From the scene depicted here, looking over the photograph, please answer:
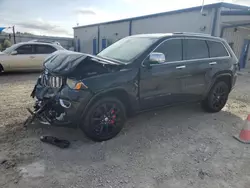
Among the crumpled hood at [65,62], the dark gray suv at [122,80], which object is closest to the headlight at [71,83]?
the dark gray suv at [122,80]

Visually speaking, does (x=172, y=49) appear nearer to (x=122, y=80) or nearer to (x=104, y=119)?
(x=122, y=80)

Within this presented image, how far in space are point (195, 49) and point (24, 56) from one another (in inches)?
317

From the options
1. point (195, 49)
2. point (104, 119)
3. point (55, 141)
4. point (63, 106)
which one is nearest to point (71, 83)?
point (63, 106)

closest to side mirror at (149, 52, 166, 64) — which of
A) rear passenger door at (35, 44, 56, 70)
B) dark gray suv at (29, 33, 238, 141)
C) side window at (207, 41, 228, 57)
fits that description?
dark gray suv at (29, 33, 238, 141)

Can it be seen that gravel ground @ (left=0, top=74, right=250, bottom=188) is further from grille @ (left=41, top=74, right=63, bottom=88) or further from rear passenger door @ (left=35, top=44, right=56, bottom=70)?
rear passenger door @ (left=35, top=44, right=56, bottom=70)

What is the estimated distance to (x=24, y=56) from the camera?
955cm

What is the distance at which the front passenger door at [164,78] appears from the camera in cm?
374

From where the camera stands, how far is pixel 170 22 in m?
13.2

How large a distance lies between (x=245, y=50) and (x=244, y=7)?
4.50 meters

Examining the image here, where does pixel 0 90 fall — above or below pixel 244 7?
below

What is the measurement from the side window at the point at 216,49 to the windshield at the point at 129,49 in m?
1.61

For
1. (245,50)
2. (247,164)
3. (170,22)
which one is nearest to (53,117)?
(247,164)

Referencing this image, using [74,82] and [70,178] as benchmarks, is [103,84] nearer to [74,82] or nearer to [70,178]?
[74,82]

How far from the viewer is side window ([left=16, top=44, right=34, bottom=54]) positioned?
31.0 feet
